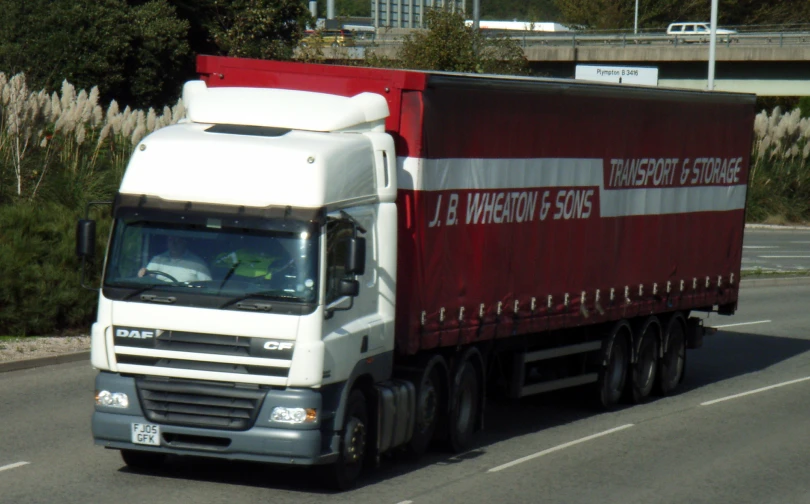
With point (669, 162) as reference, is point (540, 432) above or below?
below

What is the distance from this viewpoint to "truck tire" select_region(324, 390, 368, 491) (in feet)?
34.6

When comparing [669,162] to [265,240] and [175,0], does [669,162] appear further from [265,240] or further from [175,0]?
[175,0]

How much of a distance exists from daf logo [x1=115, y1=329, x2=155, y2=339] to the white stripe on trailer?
2.75 metres

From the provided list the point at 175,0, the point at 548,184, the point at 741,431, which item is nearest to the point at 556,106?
the point at 548,184

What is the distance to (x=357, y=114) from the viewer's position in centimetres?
1128

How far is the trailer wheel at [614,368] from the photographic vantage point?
16109mm

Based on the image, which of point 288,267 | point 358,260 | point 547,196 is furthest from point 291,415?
point 547,196

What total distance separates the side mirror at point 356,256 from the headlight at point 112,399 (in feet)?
6.44

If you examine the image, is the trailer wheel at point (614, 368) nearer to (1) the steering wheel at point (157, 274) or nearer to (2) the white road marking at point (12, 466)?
(1) the steering wheel at point (157, 274)

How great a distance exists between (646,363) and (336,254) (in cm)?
791

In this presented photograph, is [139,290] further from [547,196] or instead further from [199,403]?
[547,196]

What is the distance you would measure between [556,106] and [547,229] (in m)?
1.31

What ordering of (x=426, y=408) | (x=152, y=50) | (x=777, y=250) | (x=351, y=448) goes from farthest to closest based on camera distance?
(x=152, y=50) < (x=777, y=250) < (x=426, y=408) < (x=351, y=448)

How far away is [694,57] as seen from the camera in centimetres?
5403
